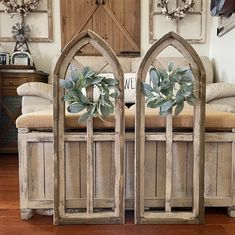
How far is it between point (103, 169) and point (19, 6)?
2516 mm

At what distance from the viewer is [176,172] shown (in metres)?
1.49

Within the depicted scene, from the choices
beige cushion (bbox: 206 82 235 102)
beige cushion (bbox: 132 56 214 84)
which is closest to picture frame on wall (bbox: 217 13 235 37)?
beige cushion (bbox: 132 56 214 84)

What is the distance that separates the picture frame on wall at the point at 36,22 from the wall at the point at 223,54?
5.95 ft

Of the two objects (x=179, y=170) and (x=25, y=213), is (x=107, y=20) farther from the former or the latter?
(x=25, y=213)

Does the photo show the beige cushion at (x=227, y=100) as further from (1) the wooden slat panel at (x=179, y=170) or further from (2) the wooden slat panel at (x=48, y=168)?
(2) the wooden slat panel at (x=48, y=168)

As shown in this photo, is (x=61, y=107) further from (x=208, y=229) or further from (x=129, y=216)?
(x=208, y=229)

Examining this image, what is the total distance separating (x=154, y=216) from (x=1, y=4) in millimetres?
2967

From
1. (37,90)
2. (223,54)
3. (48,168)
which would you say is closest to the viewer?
(48,168)

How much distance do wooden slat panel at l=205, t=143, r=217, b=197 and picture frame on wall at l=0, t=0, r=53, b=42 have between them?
251 centimetres

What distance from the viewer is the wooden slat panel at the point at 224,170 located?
149 cm

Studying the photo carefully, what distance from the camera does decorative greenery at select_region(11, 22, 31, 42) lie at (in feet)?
10.7

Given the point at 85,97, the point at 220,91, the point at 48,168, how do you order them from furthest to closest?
1. the point at 220,91
2. the point at 48,168
3. the point at 85,97

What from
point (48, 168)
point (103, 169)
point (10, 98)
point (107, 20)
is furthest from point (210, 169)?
point (107, 20)

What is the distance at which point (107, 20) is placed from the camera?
3400 mm
